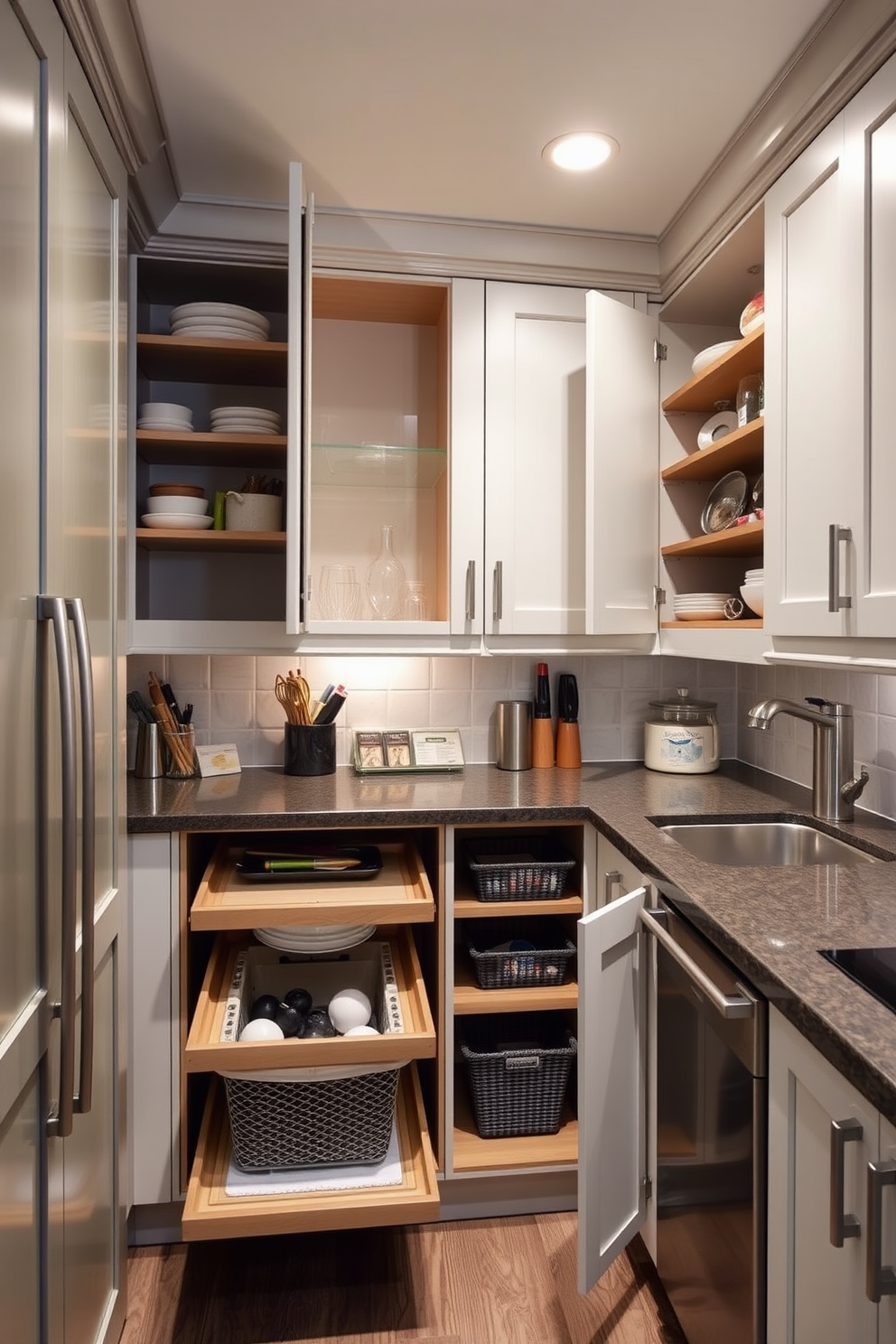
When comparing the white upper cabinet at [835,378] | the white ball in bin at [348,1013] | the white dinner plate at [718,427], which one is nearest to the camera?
the white upper cabinet at [835,378]

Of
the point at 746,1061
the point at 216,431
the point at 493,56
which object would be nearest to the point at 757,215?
the point at 493,56

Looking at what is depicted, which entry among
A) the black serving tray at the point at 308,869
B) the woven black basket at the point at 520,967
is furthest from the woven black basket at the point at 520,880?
the black serving tray at the point at 308,869

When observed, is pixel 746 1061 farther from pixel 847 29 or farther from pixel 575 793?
pixel 847 29

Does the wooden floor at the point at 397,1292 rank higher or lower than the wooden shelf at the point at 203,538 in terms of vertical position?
lower

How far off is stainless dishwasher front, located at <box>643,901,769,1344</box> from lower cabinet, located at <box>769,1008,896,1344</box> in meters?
0.03

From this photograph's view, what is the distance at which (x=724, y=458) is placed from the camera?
83.8 inches

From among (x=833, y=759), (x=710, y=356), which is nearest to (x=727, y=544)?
(x=710, y=356)

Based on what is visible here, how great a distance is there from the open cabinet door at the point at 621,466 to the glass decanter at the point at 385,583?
51 cm

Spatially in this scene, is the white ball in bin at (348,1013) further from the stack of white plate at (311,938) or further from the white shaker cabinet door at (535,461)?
the white shaker cabinet door at (535,461)

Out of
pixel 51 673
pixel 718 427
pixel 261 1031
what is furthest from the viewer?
pixel 718 427

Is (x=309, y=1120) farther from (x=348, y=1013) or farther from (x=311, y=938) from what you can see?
(x=311, y=938)

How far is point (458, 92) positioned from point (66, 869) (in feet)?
5.13

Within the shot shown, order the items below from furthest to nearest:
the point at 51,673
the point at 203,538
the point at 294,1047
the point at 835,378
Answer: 1. the point at 203,538
2. the point at 294,1047
3. the point at 835,378
4. the point at 51,673

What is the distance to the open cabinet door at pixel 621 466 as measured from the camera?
6.89 feet
